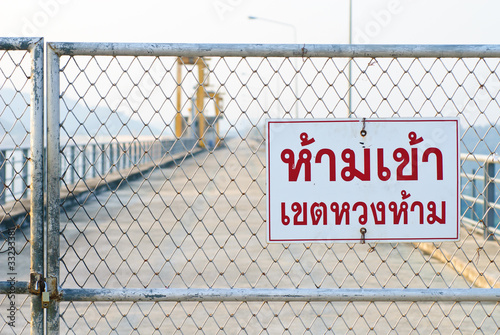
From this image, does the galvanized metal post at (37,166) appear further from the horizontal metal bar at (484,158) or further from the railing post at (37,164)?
the horizontal metal bar at (484,158)

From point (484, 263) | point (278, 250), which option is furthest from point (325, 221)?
point (278, 250)

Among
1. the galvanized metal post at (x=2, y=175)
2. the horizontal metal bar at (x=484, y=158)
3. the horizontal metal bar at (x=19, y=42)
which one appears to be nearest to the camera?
the horizontal metal bar at (x=19, y=42)

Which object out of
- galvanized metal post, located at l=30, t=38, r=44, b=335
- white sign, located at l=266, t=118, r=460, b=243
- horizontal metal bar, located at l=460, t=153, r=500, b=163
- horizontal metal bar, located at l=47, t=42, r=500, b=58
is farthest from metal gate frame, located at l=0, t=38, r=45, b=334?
horizontal metal bar, located at l=460, t=153, r=500, b=163

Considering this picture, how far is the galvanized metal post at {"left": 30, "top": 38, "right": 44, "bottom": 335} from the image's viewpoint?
10.1ft

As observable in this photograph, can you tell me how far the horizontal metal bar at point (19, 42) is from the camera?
3.06 metres

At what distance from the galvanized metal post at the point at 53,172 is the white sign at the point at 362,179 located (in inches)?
38.3

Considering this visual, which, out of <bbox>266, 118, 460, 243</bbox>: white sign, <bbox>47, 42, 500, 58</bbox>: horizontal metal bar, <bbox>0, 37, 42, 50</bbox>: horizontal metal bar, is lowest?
<bbox>266, 118, 460, 243</bbox>: white sign

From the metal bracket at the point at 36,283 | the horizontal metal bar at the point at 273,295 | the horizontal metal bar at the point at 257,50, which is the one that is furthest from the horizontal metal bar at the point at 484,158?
the metal bracket at the point at 36,283

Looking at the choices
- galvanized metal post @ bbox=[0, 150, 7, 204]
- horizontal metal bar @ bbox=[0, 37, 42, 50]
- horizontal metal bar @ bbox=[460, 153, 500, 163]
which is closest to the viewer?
horizontal metal bar @ bbox=[0, 37, 42, 50]

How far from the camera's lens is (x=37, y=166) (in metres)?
3.08

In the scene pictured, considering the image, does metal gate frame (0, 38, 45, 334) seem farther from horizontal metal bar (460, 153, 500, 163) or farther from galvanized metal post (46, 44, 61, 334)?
horizontal metal bar (460, 153, 500, 163)

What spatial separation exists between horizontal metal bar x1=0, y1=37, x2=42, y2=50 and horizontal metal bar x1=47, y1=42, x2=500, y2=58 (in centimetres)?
8

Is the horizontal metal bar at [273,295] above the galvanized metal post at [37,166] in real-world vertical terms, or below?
below

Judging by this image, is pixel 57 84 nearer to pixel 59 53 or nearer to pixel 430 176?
pixel 59 53
